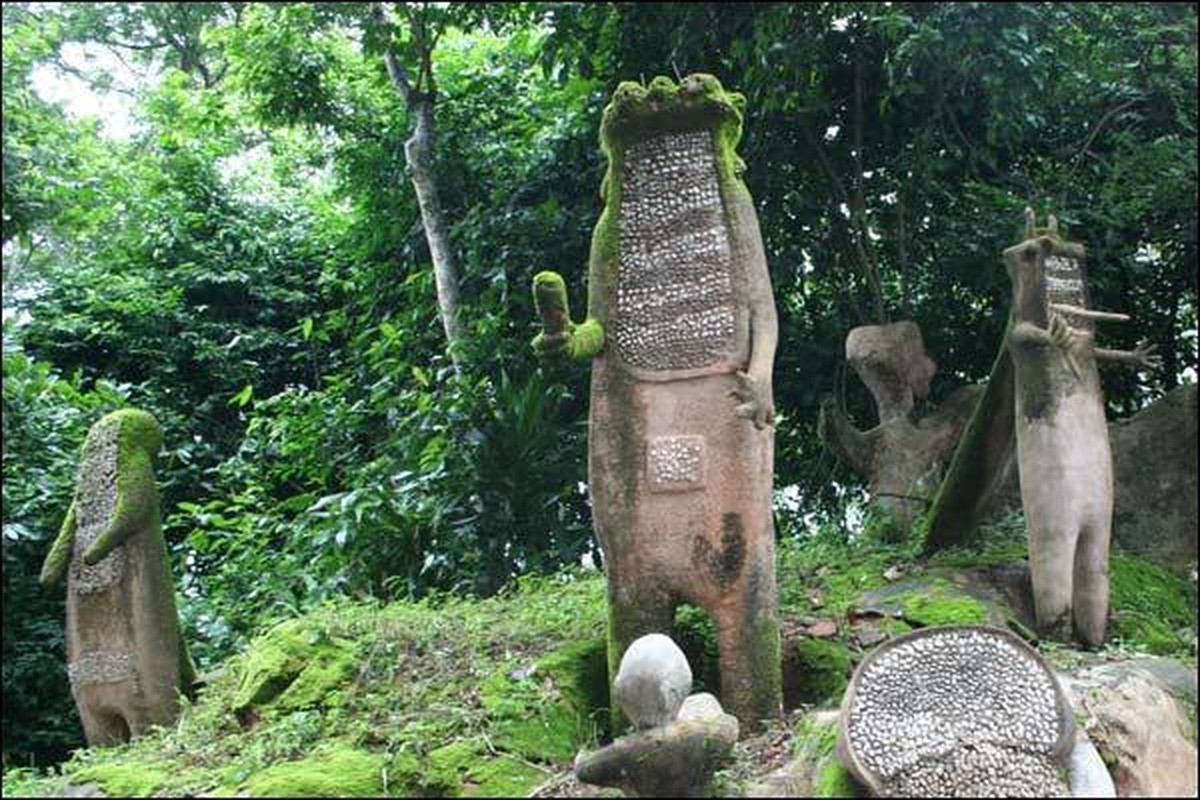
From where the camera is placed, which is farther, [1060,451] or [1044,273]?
[1044,273]

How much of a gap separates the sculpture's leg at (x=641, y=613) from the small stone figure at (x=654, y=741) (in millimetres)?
1280

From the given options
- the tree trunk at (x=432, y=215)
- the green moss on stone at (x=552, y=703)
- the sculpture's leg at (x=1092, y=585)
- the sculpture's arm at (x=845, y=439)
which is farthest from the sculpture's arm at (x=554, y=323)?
the tree trunk at (x=432, y=215)

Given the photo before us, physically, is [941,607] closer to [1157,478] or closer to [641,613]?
[641,613]

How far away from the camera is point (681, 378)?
566 cm

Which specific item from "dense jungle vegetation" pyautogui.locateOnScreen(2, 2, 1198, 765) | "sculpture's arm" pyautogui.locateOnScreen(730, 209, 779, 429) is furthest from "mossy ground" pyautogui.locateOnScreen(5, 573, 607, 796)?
"dense jungle vegetation" pyautogui.locateOnScreen(2, 2, 1198, 765)

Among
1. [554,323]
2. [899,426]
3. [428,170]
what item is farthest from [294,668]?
[428,170]

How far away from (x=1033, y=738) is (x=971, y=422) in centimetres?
280

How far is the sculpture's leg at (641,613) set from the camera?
555 cm

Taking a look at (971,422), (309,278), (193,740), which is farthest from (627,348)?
(309,278)

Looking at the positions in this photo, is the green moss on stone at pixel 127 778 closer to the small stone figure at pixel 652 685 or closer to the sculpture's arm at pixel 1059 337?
the small stone figure at pixel 652 685

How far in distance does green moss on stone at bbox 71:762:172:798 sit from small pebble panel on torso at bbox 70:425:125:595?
1320 millimetres

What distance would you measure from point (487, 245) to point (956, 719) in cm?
670

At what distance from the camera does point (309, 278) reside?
42.5 ft

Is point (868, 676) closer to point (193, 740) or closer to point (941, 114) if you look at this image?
point (193, 740)
